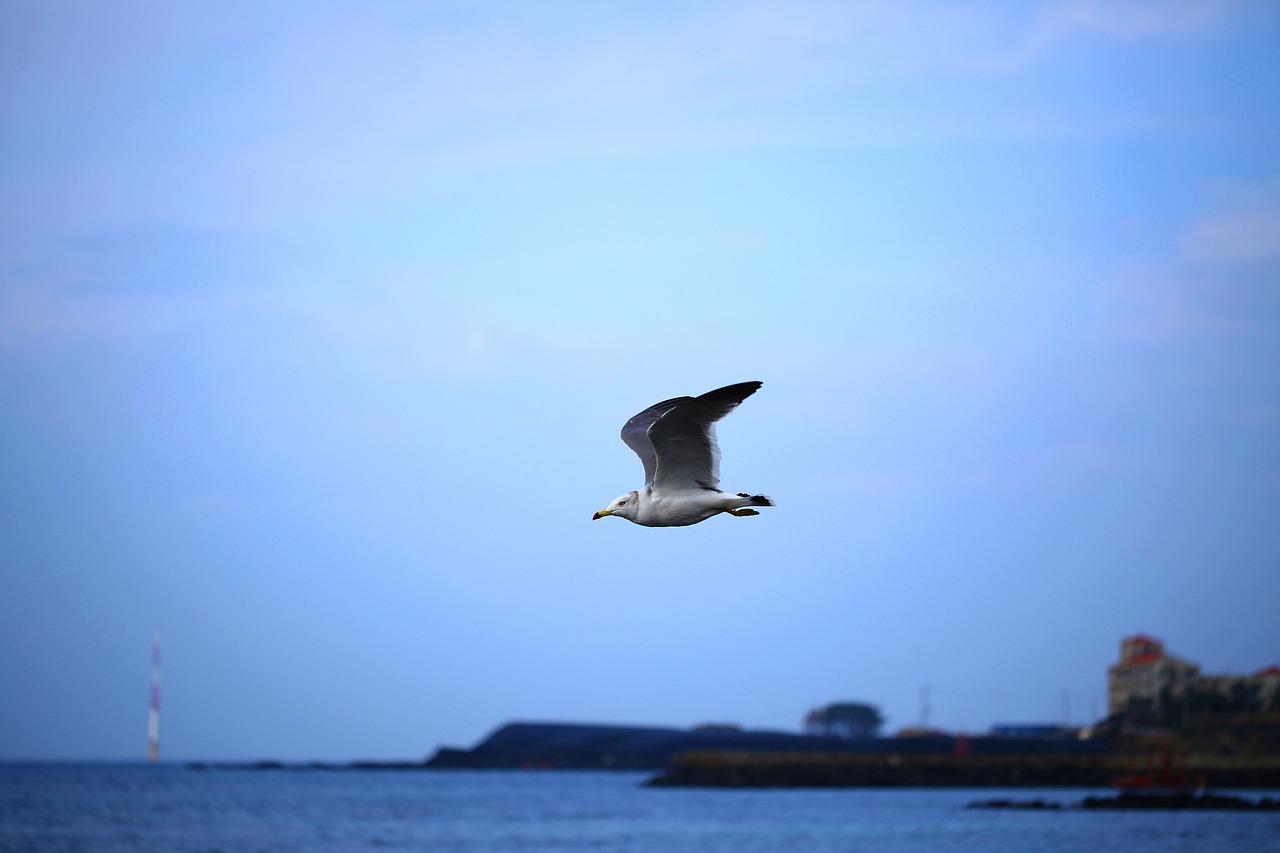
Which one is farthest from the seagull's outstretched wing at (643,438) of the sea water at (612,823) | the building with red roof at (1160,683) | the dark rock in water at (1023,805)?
the building with red roof at (1160,683)

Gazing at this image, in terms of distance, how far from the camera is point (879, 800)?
96.9 m

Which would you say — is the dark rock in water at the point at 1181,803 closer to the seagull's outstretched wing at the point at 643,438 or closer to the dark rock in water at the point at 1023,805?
the dark rock in water at the point at 1023,805

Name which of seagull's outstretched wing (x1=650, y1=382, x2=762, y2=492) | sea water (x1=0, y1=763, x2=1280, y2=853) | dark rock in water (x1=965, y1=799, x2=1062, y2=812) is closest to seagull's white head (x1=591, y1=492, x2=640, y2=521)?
seagull's outstretched wing (x1=650, y1=382, x2=762, y2=492)

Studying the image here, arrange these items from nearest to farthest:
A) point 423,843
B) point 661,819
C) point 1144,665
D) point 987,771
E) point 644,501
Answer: point 644,501 < point 423,843 < point 661,819 < point 987,771 < point 1144,665

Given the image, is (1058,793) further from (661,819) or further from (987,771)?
(661,819)

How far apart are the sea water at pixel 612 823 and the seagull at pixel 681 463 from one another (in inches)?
1801

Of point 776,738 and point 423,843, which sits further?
point 776,738

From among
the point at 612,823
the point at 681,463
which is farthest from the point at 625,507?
the point at 612,823

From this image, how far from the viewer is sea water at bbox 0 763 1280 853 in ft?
210

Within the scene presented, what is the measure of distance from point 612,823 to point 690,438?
223 feet

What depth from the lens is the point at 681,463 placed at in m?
18.3

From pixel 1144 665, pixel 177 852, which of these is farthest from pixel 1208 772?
pixel 177 852

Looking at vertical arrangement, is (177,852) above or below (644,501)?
below

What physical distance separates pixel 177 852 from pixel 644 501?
51.1 meters
